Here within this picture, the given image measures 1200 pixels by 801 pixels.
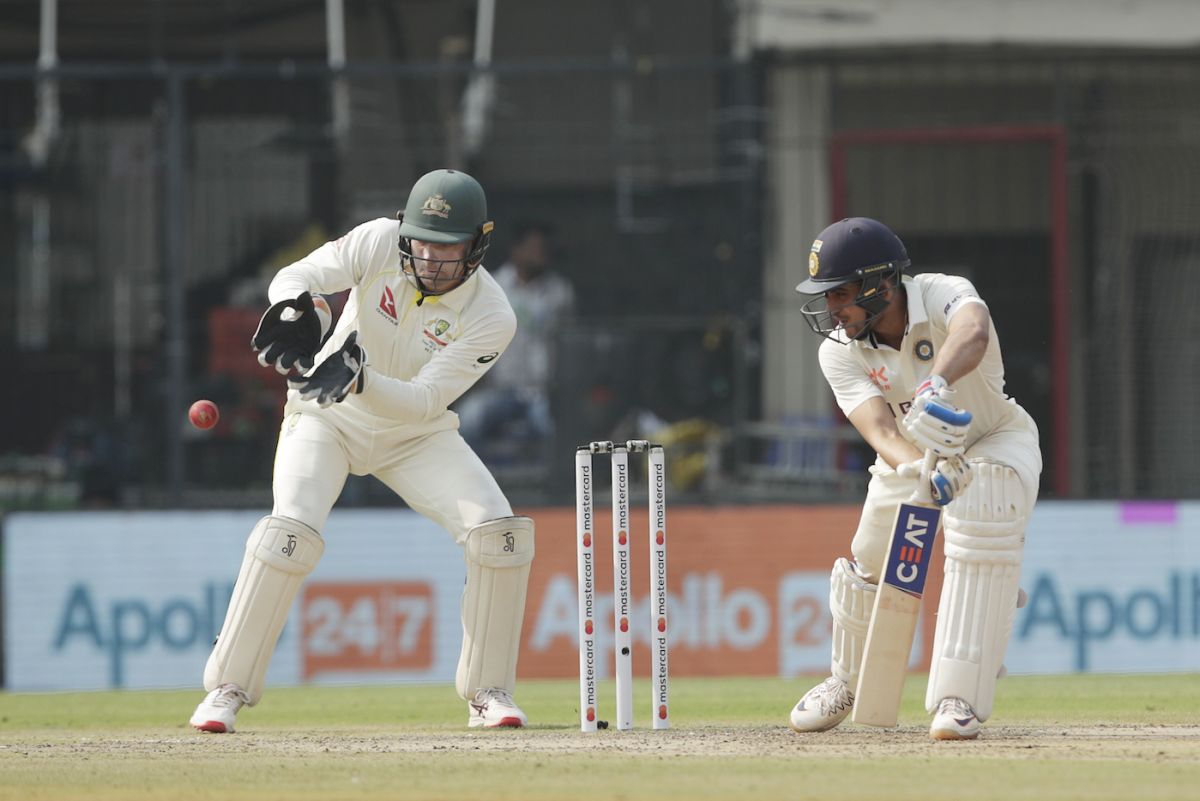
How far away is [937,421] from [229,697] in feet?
8.24

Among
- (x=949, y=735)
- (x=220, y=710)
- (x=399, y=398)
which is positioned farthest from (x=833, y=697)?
(x=220, y=710)

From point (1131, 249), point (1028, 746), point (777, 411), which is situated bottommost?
point (1028, 746)

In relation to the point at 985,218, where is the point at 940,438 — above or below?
below

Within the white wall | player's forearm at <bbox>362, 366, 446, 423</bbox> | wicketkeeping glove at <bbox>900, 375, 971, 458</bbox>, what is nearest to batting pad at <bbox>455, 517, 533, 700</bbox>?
player's forearm at <bbox>362, 366, 446, 423</bbox>

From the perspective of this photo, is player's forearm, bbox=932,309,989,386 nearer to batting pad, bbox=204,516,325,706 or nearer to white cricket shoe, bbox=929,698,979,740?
white cricket shoe, bbox=929,698,979,740

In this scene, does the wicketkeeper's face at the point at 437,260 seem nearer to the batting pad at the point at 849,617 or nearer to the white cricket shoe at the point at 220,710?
the white cricket shoe at the point at 220,710

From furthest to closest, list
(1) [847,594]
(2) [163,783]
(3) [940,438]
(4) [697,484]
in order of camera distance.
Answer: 1. (4) [697,484]
2. (1) [847,594]
3. (3) [940,438]
4. (2) [163,783]

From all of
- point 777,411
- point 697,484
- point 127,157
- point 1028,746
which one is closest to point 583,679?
point 1028,746

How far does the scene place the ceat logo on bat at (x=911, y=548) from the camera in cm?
595

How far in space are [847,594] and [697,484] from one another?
518cm

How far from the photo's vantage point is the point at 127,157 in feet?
41.4

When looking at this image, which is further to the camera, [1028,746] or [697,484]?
[697,484]

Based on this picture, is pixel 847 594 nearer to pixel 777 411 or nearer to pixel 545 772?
pixel 545 772

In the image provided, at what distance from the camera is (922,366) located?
6234 mm
